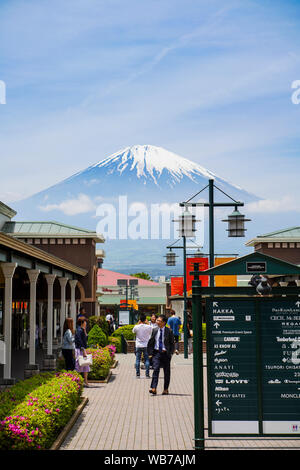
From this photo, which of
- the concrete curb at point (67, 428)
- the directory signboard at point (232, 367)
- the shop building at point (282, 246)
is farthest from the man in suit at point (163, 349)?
the shop building at point (282, 246)

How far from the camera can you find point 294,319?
8.72m

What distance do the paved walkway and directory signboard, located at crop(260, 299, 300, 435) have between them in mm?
658

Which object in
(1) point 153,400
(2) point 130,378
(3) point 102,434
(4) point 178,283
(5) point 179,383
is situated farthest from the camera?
(4) point 178,283

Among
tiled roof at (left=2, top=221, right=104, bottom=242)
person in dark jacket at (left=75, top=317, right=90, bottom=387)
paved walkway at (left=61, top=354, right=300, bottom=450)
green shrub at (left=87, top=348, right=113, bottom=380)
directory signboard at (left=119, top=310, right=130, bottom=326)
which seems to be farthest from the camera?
tiled roof at (left=2, top=221, right=104, bottom=242)

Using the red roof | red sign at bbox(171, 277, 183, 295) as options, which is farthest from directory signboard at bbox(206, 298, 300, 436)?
the red roof

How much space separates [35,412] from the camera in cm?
888

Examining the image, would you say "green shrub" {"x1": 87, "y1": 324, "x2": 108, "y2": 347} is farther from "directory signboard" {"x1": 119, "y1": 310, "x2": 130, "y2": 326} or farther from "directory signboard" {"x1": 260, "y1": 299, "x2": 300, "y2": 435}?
"directory signboard" {"x1": 119, "y1": 310, "x2": 130, "y2": 326}

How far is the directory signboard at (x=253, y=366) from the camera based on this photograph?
8500 millimetres

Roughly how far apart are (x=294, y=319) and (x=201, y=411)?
1.75 metres

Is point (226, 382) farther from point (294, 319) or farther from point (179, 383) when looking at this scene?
point (179, 383)

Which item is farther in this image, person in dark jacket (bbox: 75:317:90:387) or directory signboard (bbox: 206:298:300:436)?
person in dark jacket (bbox: 75:317:90:387)

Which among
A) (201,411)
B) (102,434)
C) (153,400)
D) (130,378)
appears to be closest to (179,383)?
(130,378)

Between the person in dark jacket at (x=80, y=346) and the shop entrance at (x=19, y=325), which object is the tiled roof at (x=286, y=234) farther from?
the person in dark jacket at (x=80, y=346)

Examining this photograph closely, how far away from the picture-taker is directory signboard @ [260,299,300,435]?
8523 mm
